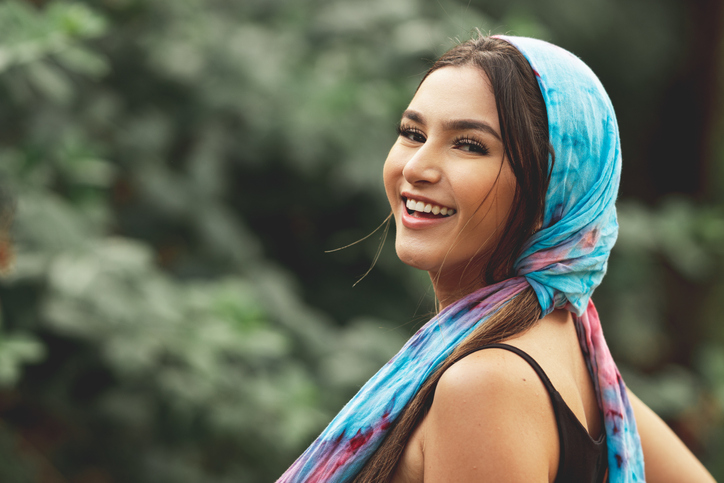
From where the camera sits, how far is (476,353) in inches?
49.2

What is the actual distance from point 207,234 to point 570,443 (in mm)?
2838

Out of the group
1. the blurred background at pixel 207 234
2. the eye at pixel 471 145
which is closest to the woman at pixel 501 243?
the eye at pixel 471 145

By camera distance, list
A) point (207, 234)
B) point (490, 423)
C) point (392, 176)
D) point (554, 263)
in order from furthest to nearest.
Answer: point (207, 234) → point (392, 176) → point (554, 263) → point (490, 423)

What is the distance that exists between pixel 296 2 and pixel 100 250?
7.44ft

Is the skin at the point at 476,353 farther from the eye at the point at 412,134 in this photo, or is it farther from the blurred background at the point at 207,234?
the blurred background at the point at 207,234

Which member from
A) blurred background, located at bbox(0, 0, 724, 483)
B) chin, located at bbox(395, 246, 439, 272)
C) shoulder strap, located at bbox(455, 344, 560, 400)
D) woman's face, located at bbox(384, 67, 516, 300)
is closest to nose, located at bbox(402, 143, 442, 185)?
woman's face, located at bbox(384, 67, 516, 300)

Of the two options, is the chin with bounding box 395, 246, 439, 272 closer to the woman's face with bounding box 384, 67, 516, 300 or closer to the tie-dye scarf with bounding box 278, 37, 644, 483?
the woman's face with bounding box 384, 67, 516, 300

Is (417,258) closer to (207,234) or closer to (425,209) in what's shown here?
(425,209)

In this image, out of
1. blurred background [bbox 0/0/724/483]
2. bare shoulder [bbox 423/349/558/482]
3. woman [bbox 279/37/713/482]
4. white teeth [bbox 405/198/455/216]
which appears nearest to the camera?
bare shoulder [bbox 423/349/558/482]

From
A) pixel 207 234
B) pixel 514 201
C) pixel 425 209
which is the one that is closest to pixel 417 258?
pixel 425 209

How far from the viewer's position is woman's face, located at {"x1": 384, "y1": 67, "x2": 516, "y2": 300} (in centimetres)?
137

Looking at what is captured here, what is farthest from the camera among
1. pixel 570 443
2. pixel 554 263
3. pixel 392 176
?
pixel 392 176

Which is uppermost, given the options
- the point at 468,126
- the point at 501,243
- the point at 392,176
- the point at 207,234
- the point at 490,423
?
the point at 468,126

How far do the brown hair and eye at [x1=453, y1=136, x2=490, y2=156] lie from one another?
0.04 meters
